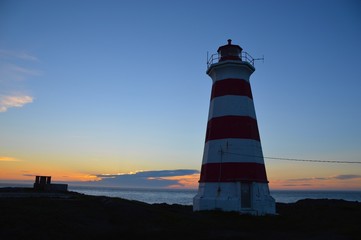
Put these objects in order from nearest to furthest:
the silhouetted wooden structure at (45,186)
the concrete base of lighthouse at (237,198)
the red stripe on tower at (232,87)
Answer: the concrete base of lighthouse at (237,198) < the red stripe on tower at (232,87) < the silhouetted wooden structure at (45,186)

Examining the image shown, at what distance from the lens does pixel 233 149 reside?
63.5 ft

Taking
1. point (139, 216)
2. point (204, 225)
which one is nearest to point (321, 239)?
point (204, 225)

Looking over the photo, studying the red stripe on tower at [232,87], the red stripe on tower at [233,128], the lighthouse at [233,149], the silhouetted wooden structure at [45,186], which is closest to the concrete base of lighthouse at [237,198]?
the lighthouse at [233,149]

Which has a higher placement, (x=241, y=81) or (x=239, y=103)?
(x=241, y=81)

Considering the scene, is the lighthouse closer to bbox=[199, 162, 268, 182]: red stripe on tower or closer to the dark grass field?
bbox=[199, 162, 268, 182]: red stripe on tower

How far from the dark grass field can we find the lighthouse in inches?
44.9

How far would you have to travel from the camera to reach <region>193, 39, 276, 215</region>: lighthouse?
18.9 meters

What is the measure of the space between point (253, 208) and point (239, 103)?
5826 millimetres

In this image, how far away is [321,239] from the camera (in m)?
12.9

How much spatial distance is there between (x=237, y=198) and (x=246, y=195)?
2.38 feet

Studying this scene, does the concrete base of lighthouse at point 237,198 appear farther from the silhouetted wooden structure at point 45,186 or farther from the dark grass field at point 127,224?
the silhouetted wooden structure at point 45,186

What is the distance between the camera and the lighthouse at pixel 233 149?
62.1 ft

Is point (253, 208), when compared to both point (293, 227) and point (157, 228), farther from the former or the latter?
point (157, 228)

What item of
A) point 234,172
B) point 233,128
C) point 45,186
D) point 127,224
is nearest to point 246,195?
point 234,172
